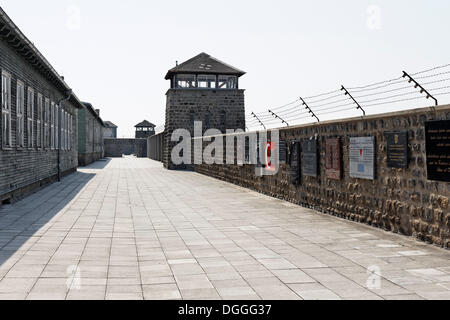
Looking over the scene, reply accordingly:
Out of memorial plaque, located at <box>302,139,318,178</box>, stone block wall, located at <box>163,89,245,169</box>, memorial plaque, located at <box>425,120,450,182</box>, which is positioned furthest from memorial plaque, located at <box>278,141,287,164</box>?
stone block wall, located at <box>163,89,245,169</box>

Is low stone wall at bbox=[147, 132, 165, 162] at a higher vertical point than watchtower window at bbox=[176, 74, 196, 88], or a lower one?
lower

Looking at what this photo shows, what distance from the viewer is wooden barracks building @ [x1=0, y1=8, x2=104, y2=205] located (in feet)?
39.5

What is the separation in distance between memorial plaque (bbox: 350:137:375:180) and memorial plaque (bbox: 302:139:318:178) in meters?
1.72

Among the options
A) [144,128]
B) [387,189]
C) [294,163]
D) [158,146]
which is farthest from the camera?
[144,128]

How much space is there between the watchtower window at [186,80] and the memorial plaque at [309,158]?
2330 centimetres

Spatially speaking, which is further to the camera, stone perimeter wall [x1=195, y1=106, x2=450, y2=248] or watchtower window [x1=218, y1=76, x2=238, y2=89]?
watchtower window [x1=218, y1=76, x2=238, y2=89]

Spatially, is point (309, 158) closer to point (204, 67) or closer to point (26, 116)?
point (26, 116)

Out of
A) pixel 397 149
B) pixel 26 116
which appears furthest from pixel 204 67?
pixel 397 149

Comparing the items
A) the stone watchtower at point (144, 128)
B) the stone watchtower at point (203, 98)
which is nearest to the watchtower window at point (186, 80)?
the stone watchtower at point (203, 98)

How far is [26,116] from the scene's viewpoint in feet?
47.8

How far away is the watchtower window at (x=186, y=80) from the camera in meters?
34.2

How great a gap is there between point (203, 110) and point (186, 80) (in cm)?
264

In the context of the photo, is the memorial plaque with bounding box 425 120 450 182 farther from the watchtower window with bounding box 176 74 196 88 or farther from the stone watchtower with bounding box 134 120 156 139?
the stone watchtower with bounding box 134 120 156 139
